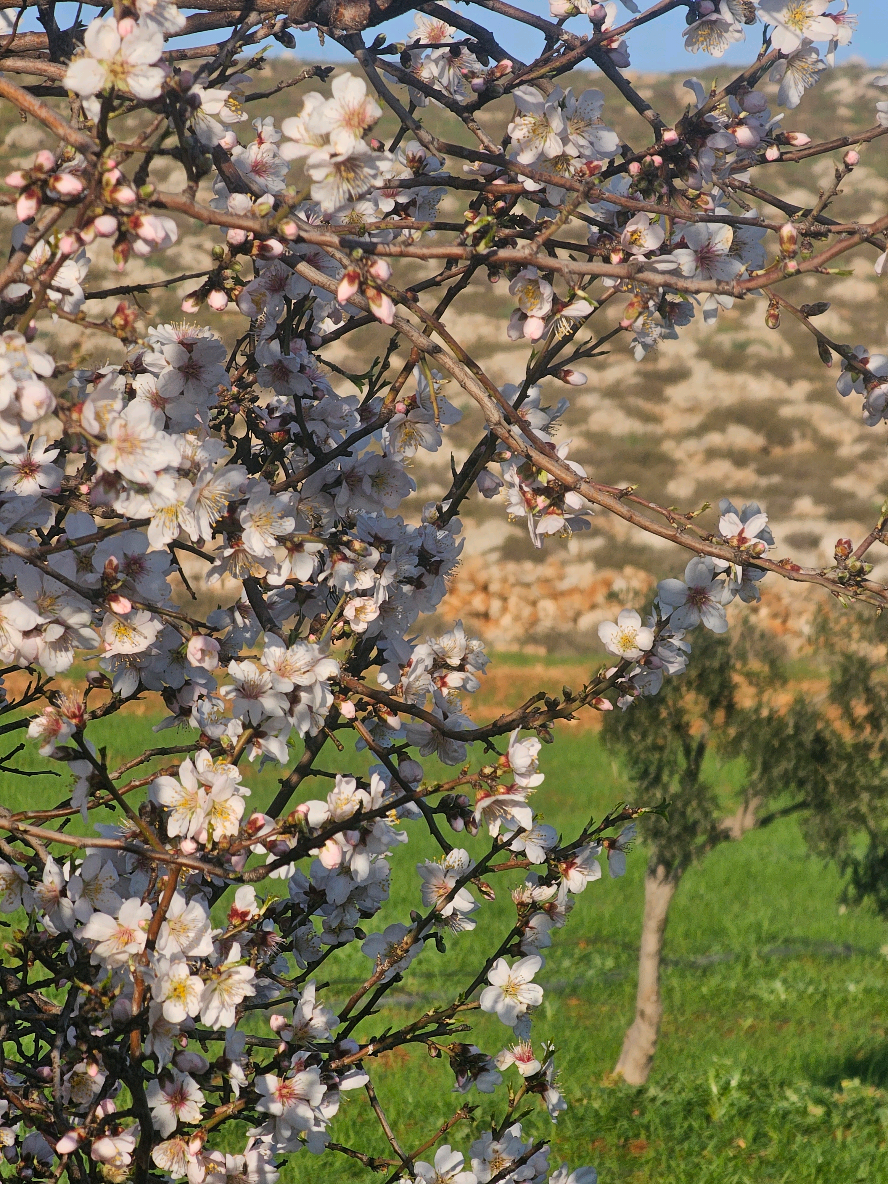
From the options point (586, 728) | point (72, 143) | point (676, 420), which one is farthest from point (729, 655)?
point (676, 420)

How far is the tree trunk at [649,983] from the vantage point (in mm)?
9633

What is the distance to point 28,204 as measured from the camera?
166cm

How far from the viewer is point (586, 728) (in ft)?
62.8

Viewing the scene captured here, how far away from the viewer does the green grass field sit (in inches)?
322

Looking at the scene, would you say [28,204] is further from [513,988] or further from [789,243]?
[513,988]

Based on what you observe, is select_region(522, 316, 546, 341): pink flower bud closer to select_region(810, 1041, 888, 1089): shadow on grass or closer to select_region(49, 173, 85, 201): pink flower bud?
select_region(49, 173, 85, 201): pink flower bud

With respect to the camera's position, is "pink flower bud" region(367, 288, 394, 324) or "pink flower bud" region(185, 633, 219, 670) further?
"pink flower bud" region(185, 633, 219, 670)

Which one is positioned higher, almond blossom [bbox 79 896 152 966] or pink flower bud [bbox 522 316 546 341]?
pink flower bud [bbox 522 316 546 341]

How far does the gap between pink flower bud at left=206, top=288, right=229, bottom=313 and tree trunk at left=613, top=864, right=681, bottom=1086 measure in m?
8.33

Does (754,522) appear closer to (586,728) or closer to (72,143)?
(72,143)

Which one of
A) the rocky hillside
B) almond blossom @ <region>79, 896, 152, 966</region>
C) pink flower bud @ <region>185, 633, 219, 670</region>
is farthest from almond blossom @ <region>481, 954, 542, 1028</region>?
the rocky hillside

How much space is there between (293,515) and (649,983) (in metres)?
8.42

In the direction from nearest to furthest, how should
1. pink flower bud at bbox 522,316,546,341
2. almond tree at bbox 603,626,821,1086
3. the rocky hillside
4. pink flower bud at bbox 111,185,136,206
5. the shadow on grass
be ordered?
1. pink flower bud at bbox 111,185,136,206
2. pink flower bud at bbox 522,316,546,341
3. almond tree at bbox 603,626,821,1086
4. the shadow on grass
5. the rocky hillside

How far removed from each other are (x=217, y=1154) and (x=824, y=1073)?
940 cm
